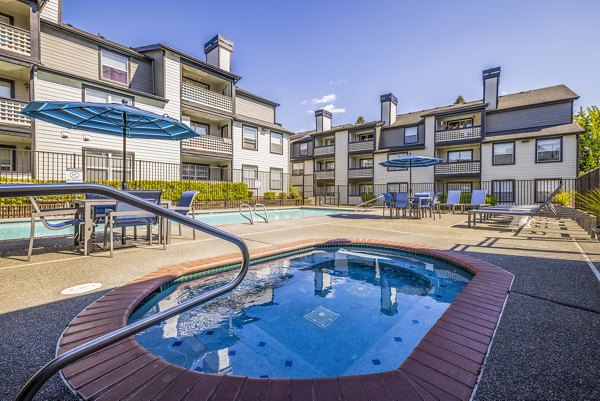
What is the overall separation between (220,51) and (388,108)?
50.9 feet

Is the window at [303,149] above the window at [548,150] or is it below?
above

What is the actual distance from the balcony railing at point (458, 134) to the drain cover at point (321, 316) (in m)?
21.7

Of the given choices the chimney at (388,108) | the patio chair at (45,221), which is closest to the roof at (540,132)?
the chimney at (388,108)

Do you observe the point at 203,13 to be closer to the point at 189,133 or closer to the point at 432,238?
the point at 189,133

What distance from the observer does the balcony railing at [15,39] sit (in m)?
10.4

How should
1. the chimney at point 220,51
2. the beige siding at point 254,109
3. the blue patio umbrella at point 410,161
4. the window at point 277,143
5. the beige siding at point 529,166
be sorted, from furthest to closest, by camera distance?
the window at point 277,143 → the beige siding at point 254,109 → the chimney at point 220,51 → the beige siding at point 529,166 → the blue patio umbrella at point 410,161

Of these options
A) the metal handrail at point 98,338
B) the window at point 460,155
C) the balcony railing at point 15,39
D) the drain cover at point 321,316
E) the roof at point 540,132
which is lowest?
the drain cover at point 321,316

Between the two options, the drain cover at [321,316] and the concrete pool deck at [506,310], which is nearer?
the concrete pool deck at [506,310]

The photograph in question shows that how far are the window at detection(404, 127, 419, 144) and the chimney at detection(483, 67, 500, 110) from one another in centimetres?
519

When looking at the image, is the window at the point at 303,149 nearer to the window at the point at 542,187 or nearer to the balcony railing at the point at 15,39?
the window at the point at 542,187

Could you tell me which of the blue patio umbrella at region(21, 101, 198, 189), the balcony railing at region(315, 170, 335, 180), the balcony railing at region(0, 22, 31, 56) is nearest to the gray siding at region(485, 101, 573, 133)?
the balcony railing at region(315, 170, 335, 180)

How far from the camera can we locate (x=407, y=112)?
2656cm

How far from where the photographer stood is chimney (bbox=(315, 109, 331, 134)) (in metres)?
29.1

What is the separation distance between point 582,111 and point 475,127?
16.0 meters
